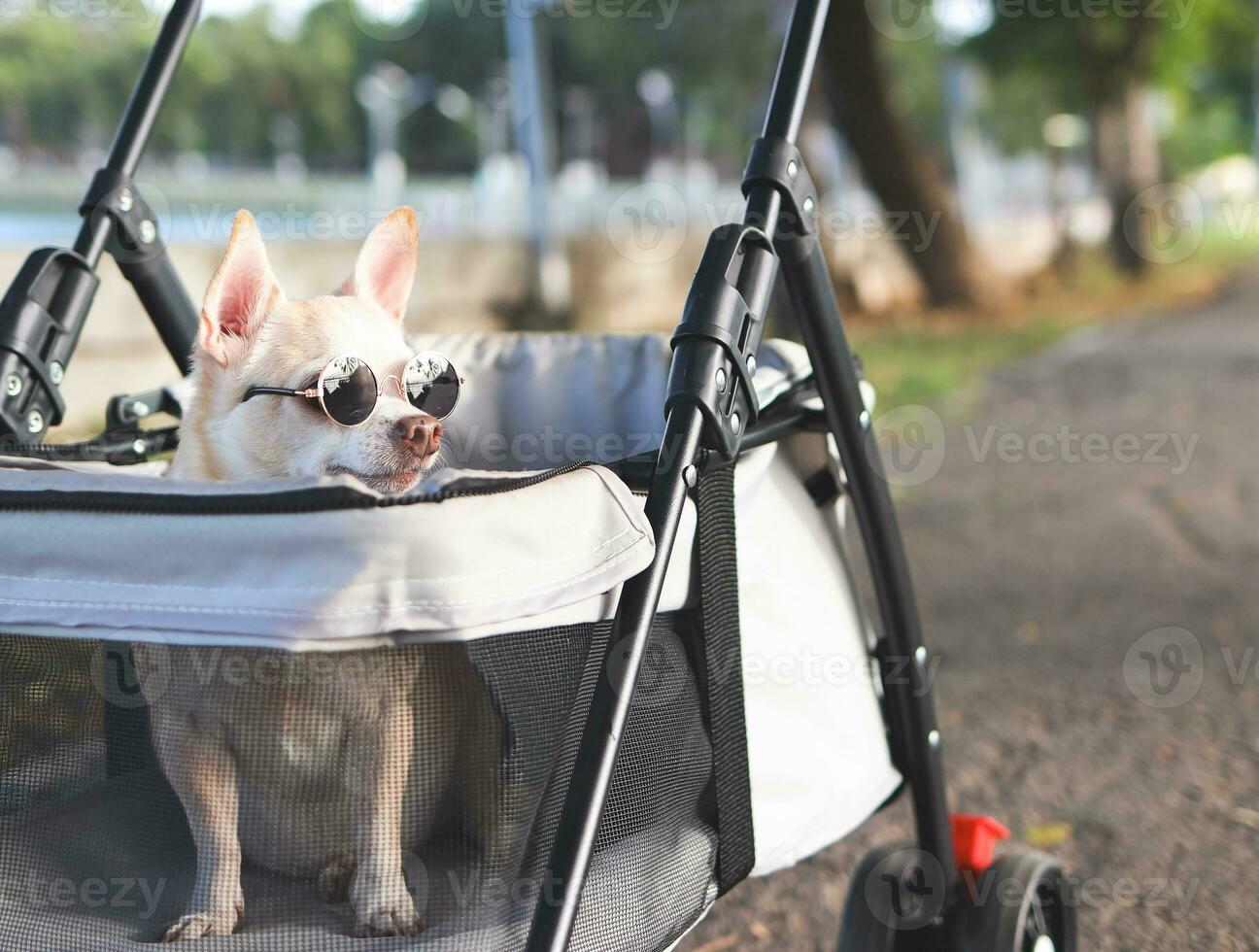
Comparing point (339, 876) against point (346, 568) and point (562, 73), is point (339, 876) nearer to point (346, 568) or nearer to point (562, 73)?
point (346, 568)

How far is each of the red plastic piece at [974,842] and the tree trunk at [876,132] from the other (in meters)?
7.90

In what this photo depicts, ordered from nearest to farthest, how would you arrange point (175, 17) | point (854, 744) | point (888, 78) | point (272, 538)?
point (272, 538) → point (854, 744) → point (175, 17) → point (888, 78)

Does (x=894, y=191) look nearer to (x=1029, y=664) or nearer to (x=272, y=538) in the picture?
(x=1029, y=664)

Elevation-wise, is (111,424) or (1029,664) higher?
(111,424)

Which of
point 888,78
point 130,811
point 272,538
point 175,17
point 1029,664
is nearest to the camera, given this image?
point 272,538

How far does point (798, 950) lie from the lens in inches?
89.4

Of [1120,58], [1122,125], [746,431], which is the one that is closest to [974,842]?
[746,431]

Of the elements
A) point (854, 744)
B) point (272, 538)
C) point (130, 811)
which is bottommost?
point (854, 744)

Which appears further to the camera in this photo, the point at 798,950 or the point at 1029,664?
the point at 1029,664

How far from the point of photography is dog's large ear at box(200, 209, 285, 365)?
1561 millimetres

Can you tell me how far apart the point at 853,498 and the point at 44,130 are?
44.1 feet

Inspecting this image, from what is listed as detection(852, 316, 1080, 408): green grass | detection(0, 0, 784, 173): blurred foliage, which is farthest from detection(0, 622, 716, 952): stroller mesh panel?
detection(852, 316, 1080, 408): green grass

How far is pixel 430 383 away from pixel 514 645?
541mm

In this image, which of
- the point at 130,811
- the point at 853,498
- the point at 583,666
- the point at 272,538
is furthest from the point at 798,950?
the point at 272,538
